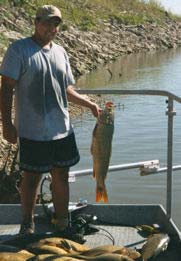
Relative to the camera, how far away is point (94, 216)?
19.4ft

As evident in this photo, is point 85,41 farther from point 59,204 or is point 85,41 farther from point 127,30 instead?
point 59,204

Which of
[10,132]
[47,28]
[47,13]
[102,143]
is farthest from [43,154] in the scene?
[47,13]

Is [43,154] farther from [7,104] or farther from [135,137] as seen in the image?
[135,137]

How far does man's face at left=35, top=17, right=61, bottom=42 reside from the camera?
16.8 feet

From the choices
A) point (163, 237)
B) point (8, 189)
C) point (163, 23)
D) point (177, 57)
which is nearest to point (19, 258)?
point (163, 237)

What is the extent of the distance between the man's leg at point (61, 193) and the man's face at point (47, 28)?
1052 millimetres

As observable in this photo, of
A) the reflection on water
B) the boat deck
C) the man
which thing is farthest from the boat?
the reflection on water

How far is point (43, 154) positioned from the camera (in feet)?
17.3

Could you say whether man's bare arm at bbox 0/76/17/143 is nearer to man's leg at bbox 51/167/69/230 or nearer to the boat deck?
man's leg at bbox 51/167/69/230

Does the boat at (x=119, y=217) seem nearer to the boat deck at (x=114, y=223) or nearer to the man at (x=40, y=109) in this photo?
the boat deck at (x=114, y=223)

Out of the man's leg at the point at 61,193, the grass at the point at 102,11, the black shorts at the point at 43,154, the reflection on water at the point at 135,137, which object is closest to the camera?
the black shorts at the point at 43,154

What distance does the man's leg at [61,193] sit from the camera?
5430 mm

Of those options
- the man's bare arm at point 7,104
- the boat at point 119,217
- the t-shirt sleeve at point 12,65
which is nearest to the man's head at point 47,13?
the t-shirt sleeve at point 12,65

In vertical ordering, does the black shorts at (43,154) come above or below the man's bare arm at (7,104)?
below
